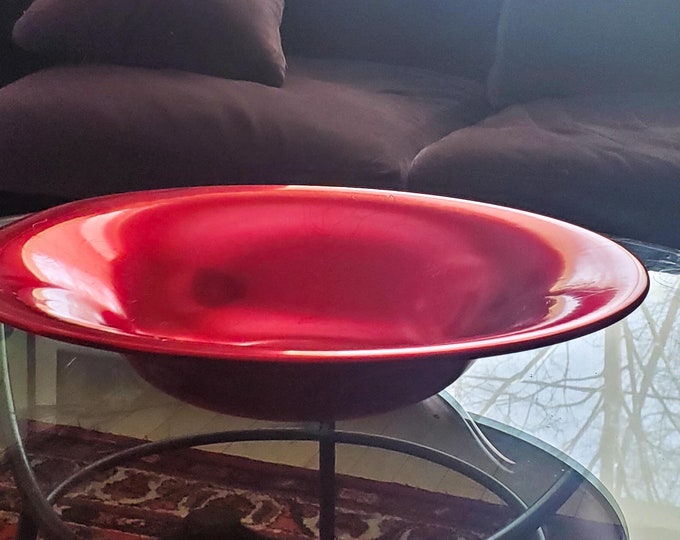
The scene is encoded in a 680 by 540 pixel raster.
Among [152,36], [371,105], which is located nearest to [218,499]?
[371,105]

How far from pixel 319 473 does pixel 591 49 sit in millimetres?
1053

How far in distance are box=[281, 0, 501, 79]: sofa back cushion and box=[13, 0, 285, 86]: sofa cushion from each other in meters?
0.38

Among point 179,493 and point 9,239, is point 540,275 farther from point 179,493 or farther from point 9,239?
point 179,493

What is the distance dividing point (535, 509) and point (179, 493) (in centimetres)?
39

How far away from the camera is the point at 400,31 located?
6.09ft

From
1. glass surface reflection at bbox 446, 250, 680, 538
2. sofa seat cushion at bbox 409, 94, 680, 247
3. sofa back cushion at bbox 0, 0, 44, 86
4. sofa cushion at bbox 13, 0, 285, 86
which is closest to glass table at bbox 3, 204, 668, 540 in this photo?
glass surface reflection at bbox 446, 250, 680, 538

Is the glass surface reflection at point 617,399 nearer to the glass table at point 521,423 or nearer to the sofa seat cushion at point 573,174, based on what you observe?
the glass table at point 521,423

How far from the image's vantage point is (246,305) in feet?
2.20

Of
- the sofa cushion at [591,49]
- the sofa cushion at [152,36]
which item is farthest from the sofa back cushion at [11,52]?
Result: the sofa cushion at [591,49]

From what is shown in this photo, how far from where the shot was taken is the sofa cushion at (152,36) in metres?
1.48

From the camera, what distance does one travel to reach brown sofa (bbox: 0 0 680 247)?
1.21 meters

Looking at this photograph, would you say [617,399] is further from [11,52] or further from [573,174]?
[11,52]

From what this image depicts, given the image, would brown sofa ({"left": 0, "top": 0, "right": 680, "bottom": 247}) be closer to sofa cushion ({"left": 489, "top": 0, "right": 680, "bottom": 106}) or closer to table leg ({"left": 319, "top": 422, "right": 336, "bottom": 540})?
sofa cushion ({"left": 489, "top": 0, "right": 680, "bottom": 106})

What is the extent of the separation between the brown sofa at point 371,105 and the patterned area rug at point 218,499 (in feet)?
1.42
